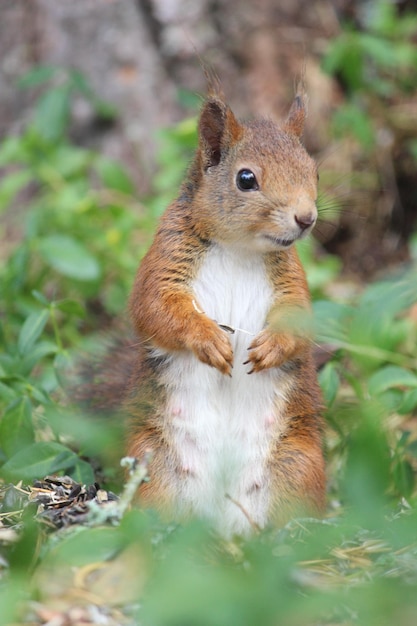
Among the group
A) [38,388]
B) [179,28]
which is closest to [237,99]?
[179,28]

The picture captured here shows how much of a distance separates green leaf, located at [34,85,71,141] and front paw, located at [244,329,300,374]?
7.95 ft

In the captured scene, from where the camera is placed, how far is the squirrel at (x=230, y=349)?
2682 mm

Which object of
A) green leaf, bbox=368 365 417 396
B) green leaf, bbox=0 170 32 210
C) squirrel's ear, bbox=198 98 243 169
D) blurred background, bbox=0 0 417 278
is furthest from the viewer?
blurred background, bbox=0 0 417 278

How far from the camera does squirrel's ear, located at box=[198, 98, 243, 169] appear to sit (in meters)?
2.81

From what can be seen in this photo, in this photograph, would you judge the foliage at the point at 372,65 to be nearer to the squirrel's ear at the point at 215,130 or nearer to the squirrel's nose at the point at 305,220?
the squirrel's ear at the point at 215,130

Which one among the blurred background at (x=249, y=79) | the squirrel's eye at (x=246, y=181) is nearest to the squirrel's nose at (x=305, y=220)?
the squirrel's eye at (x=246, y=181)

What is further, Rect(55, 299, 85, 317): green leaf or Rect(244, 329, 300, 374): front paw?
Rect(55, 299, 85, 317): green leaf

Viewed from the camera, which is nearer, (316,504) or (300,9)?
(316,504)

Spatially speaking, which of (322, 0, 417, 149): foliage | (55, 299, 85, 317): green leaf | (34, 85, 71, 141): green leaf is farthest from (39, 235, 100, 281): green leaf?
(322, 0, 417, 149): foliage

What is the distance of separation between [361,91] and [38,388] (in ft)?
10.2

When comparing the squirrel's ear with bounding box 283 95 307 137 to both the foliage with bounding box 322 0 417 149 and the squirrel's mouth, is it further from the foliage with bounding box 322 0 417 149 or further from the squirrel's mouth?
the foliage with bounding box 322 0 417 149

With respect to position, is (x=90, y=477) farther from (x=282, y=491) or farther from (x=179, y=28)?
(x=179, y=28)

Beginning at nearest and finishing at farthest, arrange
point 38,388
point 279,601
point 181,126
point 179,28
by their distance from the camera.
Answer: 1. point 279,601
2. point 38,388
3. point 181,126
4. point 179,28

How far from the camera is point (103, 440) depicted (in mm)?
2357
